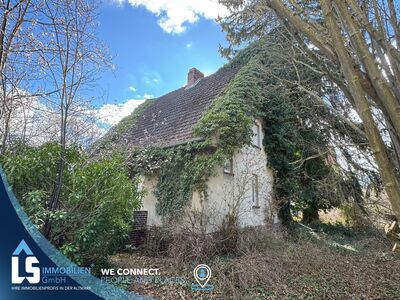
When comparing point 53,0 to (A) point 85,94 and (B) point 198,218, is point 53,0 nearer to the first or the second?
(A) point 85,94

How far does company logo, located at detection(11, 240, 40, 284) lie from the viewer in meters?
4.45

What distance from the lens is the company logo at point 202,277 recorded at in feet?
19.3

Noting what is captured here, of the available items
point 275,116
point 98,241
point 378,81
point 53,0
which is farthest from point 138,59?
point 275,116

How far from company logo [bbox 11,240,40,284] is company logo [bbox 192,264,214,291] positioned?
10.1 ft

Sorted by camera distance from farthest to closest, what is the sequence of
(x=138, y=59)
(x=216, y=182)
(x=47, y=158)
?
(x=216, y=182), (x=138, y=59), (x=47, y=158)

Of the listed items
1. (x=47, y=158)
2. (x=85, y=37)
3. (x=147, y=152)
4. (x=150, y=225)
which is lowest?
(x=150, y=225)

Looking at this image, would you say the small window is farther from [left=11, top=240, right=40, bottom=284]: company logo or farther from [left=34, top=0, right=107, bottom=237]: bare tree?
[left=11, top=240, right=40, bottom=284]: company logo

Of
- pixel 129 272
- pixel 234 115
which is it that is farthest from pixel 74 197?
pixel 234 115

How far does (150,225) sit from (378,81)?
9.28 meters

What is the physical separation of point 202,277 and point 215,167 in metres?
3.86

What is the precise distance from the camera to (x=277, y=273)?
641 cm

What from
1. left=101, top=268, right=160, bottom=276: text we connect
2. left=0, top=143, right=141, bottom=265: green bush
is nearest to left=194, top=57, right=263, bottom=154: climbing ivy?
left=0, top=143, right=141, bottom=265: green bush

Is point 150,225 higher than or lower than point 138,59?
lower

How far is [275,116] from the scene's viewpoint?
12938mm
